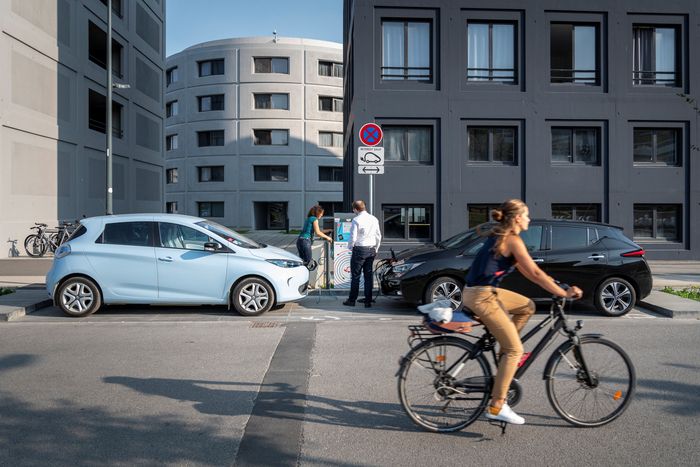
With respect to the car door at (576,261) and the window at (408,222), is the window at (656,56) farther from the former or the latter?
the car door at (576,261)

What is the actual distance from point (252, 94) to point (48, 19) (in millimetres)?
27604

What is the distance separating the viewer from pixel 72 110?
23078 mm

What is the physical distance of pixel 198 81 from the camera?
49.3m

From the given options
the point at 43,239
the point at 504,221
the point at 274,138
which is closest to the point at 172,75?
the point at 274,138

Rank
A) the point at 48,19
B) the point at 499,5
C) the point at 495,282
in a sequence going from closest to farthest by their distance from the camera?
the point at 495,282, the point at 499,5, the point at 48,19

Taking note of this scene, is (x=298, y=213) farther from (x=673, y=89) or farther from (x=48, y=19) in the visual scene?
(x=673, y=89)

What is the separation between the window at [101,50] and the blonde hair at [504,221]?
25881 millimetres

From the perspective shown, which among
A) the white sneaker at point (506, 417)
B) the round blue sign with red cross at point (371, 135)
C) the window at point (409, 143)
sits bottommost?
the white sneaker at point (506, 417)

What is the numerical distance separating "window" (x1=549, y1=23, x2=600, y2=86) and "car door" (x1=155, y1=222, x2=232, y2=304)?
A: 49.8 ft

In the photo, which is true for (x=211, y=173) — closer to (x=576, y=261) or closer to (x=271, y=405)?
(x=576, y=261)

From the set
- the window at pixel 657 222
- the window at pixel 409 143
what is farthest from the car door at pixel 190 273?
the window at pixel 657 222

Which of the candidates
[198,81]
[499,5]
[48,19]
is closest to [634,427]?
[499,5]

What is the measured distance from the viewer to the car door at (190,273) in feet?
30.5

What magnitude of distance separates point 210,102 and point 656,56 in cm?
3698
